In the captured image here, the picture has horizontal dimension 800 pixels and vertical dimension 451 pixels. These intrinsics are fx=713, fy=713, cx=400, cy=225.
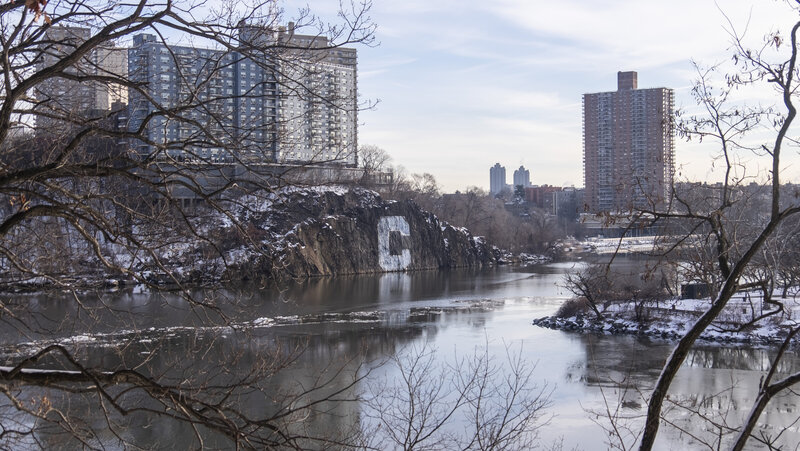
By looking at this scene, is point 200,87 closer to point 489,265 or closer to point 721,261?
point 721,261

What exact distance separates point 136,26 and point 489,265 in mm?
51851

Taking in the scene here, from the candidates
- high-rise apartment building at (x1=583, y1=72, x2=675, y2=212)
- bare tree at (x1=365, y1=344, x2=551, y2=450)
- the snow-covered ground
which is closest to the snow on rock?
the snow-covered ground

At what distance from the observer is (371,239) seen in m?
51.1

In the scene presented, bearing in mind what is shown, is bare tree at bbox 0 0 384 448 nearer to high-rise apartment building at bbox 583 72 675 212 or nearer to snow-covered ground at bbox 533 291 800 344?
high-rise apartment building at bbox 583 72 675 212

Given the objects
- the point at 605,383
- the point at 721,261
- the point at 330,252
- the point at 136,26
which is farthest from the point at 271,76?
the point at 330,252

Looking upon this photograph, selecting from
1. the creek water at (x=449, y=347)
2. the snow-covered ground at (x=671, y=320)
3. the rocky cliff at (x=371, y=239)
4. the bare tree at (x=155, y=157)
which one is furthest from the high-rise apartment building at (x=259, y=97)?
the rocky cliff at (x=371, y=239)

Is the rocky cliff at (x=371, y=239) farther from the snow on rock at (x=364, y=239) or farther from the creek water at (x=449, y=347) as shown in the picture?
the creek water at (x=449, y=347)

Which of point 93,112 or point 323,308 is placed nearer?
point 93,112

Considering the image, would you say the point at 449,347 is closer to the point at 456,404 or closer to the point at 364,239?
the point at 456,404

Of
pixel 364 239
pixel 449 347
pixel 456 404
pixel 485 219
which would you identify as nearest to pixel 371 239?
pixel 364 239

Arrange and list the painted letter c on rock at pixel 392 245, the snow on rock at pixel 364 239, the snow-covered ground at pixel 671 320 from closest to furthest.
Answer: the snow-covered ground at pixel 671 320, the snow on rock at pixel 364 239, the painted letter c on rock at pixel 392 245

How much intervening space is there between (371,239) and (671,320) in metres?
30.0

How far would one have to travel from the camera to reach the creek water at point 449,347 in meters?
10.7

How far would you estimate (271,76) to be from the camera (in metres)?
4.39
